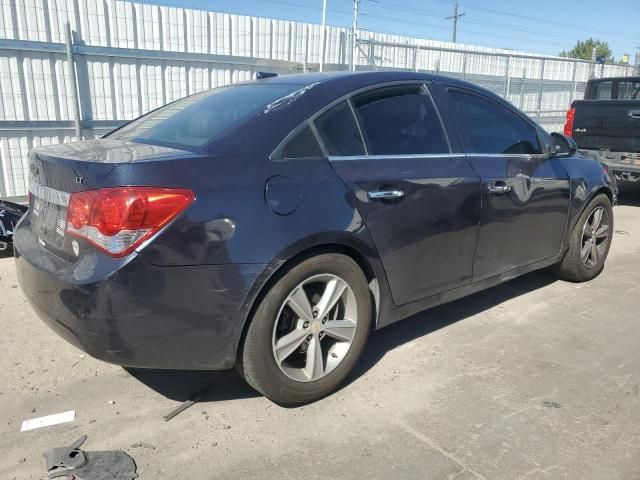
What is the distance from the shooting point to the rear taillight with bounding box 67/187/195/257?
2264mm

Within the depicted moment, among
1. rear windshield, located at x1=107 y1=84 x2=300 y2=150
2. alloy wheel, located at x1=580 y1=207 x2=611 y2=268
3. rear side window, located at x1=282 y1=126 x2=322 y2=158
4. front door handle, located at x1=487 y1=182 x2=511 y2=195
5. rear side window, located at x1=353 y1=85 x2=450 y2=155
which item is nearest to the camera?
rear side window, located at x1=282 y1=126 x2=322 y2=158

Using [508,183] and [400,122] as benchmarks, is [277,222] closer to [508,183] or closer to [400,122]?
[400,122]

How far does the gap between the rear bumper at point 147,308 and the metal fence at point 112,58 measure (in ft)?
18.5

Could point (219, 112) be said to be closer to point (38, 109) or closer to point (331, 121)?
point (331, 121)

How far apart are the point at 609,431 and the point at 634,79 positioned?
7.64m

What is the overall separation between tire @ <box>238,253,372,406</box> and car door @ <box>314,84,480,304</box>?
27 centimetres

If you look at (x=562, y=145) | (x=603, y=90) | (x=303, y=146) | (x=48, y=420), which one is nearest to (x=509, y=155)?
(x=562, y=145)

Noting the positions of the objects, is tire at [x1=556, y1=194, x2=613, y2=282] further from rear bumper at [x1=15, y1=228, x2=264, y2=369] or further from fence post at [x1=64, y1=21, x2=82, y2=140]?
fence post at [x1=64, y1=21, x2=82, y2=140]

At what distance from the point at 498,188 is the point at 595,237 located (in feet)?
5.86

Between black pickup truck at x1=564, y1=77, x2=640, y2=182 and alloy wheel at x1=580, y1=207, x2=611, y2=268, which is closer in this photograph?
alloy wheel at x1=580, y1=207, x2=611, y2=268

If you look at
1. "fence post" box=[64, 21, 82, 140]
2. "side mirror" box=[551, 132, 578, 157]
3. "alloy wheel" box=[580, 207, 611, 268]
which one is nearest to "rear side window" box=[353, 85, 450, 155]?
"side mirror" box=[551, 132, 578, 157]

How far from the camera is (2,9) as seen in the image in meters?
6.91

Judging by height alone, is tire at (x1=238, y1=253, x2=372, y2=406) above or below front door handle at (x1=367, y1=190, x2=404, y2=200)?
below

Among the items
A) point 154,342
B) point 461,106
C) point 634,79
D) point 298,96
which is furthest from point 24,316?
point 634,79
